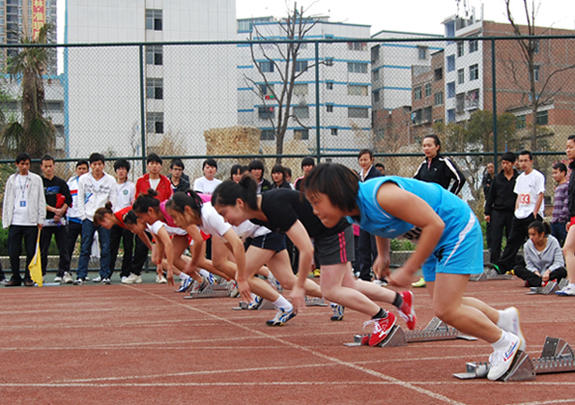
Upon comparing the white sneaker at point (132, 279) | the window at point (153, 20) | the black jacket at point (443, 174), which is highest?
the window at point (153, 20)

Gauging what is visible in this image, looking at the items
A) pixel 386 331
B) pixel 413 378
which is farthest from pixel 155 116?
pixel 413 378

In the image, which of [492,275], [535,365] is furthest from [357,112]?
[535,365]

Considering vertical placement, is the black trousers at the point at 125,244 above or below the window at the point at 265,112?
below

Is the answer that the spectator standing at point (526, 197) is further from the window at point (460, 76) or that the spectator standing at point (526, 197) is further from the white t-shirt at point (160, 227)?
the white t-shirt at point (160, 227)

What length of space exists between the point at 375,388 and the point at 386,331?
146cm

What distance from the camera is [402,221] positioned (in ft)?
12.7

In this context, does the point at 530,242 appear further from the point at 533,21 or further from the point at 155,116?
the point at 533,21

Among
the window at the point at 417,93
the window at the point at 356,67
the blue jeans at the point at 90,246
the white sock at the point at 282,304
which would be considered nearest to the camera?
the white sock at the point at 282,304

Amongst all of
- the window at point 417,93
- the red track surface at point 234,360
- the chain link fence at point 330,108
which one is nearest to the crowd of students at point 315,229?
the red track surface at point 234,360

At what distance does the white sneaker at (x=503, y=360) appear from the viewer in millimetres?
3957

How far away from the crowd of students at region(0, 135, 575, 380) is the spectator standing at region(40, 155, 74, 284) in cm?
2

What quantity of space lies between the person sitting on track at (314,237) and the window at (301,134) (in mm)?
7150

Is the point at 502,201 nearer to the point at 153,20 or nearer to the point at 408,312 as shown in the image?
the point at 408,312

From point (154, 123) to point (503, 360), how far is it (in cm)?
1082
